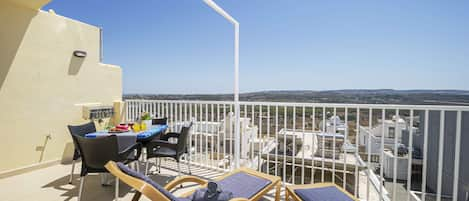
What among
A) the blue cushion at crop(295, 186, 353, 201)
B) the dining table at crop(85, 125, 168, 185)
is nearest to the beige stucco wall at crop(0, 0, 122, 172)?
the dining table at crop(85, 125, 168, 185)

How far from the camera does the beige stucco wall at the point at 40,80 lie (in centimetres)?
319

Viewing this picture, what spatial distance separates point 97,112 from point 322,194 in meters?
4.50

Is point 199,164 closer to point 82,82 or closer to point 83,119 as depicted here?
point 83,119

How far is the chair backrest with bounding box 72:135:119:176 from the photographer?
2.23m

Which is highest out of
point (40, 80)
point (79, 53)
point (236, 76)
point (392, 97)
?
point (79, 53)

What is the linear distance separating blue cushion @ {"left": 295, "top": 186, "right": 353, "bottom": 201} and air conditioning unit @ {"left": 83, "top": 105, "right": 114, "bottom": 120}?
4263 millimetres

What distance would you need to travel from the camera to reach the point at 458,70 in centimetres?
542

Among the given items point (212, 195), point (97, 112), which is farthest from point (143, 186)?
point (97, 112)

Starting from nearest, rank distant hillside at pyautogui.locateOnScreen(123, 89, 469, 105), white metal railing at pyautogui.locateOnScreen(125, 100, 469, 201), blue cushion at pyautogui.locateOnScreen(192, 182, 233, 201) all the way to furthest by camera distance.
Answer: blue cushion at pyautogui.locateOnScreen(192, 182, 233, 201), white metal railing at pyautogui.locateOnScreen(125, 100, 469, 201), distant hillside at pyautogui.locateOnScreen(123, 89, 469, 105)

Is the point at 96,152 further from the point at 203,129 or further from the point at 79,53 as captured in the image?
the point at 79,53

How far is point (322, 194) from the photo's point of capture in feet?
6.12

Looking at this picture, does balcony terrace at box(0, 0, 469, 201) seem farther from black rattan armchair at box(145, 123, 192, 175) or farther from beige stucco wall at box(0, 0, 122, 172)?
black rattan armchair at box(145, 123, 192, 175)

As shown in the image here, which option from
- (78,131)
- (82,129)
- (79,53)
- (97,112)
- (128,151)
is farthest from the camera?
(97,112)

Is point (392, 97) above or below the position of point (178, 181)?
above
